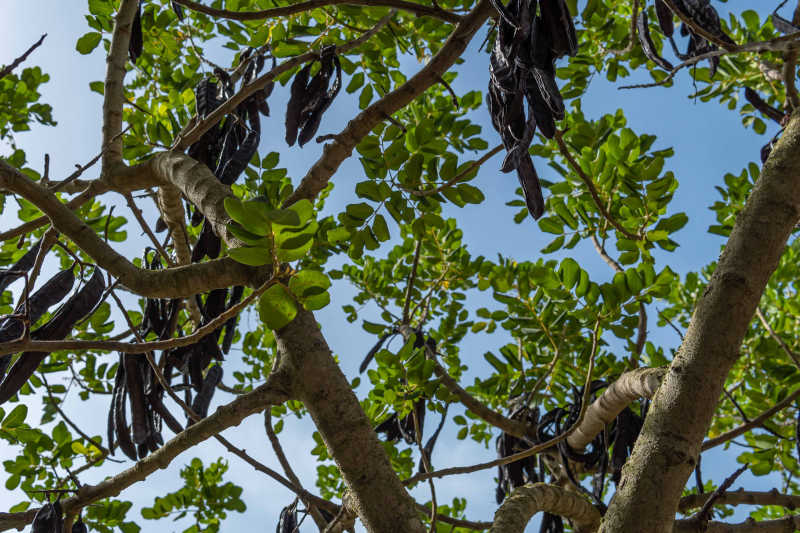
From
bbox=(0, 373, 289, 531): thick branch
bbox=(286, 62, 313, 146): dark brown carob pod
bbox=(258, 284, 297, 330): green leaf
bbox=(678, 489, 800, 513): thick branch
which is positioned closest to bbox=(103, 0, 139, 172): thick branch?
bbox=(286, 62, 313, 146): dark brown carob pod

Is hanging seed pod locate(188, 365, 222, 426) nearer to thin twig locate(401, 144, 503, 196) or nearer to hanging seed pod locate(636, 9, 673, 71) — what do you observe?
thin twig locate(401, 144, 503, 196)

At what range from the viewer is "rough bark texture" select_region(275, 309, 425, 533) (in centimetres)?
108

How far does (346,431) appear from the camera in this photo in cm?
113

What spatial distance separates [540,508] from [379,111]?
3.54 ft

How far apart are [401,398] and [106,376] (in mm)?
1948

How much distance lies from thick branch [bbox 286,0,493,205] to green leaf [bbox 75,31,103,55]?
1334mm

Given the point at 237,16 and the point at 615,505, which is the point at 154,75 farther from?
the point at 615,505

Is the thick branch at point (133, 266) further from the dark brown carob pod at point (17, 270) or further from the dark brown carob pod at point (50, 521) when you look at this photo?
the dark brown carob pod at point (50, 521)

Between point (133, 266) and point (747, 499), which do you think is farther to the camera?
point (747, 499)

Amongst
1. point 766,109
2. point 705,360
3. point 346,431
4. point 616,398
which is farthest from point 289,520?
point 766,109

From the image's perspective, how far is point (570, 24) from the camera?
106cm

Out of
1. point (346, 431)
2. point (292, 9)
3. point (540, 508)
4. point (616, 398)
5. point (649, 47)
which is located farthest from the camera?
point (616, 398)

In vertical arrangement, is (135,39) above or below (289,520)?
above

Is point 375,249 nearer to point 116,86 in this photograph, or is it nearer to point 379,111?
point 379,111
